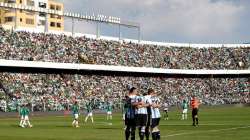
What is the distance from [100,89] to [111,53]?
39.9 ft

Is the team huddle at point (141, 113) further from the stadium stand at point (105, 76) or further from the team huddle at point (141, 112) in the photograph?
the stadium stand at point (105, 76)

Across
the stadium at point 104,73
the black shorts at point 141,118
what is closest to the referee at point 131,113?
the black shorts at point 141,118

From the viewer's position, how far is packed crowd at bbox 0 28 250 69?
81294 millimetres

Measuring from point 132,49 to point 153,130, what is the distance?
78070mm

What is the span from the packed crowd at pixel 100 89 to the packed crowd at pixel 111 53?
281 centimetres

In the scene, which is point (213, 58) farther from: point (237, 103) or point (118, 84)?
point (118, 84)

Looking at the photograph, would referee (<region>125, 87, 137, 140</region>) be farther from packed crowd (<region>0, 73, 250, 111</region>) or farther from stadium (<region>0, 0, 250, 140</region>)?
packed crowd (<region>0, 73, 250, 111</region>)

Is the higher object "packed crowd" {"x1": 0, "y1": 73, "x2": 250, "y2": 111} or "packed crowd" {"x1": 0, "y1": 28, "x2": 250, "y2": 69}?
"packed crowd" {"x1": 0, "y1": 28, "x2": 250, "y2": 69}

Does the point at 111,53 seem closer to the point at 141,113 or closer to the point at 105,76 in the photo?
the point at 105,76

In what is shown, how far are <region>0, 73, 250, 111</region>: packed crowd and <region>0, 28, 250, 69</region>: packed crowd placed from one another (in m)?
2.81

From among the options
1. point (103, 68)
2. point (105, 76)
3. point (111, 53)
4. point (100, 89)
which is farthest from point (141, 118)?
point (111, 53)

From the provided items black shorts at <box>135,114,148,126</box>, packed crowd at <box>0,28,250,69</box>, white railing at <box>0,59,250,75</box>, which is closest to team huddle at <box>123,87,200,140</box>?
black shorts at <box>135,114,148,126</box>

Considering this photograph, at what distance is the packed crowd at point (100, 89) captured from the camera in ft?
241

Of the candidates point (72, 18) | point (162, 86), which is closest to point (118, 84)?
point (162, 86)
